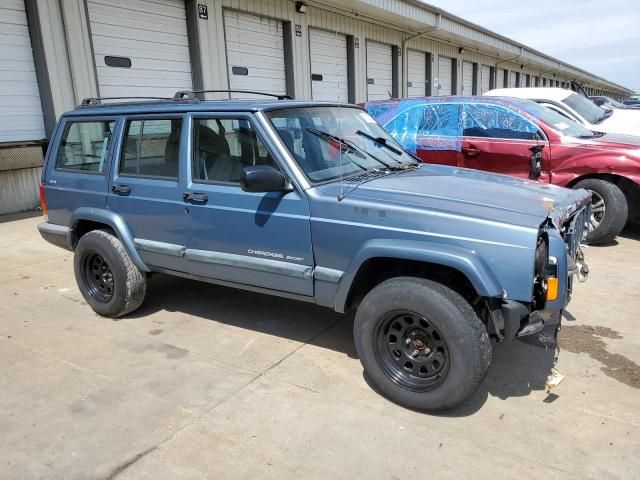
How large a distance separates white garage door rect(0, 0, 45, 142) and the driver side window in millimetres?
7214

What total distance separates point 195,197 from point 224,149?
412mm

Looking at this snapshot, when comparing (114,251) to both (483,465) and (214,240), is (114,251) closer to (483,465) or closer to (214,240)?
(214,240)

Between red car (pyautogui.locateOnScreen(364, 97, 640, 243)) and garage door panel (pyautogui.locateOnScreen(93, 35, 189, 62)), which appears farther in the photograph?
garage door panel (pyautogui.locateOnScreen(93, 35, 189, 62))

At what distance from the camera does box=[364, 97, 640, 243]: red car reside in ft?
20.6

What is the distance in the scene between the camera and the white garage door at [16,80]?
848 cm

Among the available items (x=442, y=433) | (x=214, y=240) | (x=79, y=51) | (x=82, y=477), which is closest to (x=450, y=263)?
→ (x=442, y=433)

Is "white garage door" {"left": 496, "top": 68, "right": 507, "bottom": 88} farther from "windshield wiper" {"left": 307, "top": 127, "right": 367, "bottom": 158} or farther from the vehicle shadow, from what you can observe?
"windshield wiper" {"left": 307, "top": 127, "right": 367, "bottom": 158}

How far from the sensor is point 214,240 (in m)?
3.81

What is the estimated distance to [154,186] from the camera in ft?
13.4

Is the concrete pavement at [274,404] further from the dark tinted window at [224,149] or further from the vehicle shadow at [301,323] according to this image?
the dark tinted window at [224,149]

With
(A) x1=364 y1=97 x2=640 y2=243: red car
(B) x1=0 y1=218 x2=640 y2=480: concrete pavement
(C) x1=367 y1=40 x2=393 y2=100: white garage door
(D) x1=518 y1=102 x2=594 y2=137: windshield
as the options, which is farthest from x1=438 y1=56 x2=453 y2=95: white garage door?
(B) x1=0 y1=218 x2=640 y2=480: concrete pavement

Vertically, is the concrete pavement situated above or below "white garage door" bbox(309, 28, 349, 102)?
below

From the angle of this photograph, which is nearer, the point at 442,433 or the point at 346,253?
the point at 442,433

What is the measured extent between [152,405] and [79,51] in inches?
314
